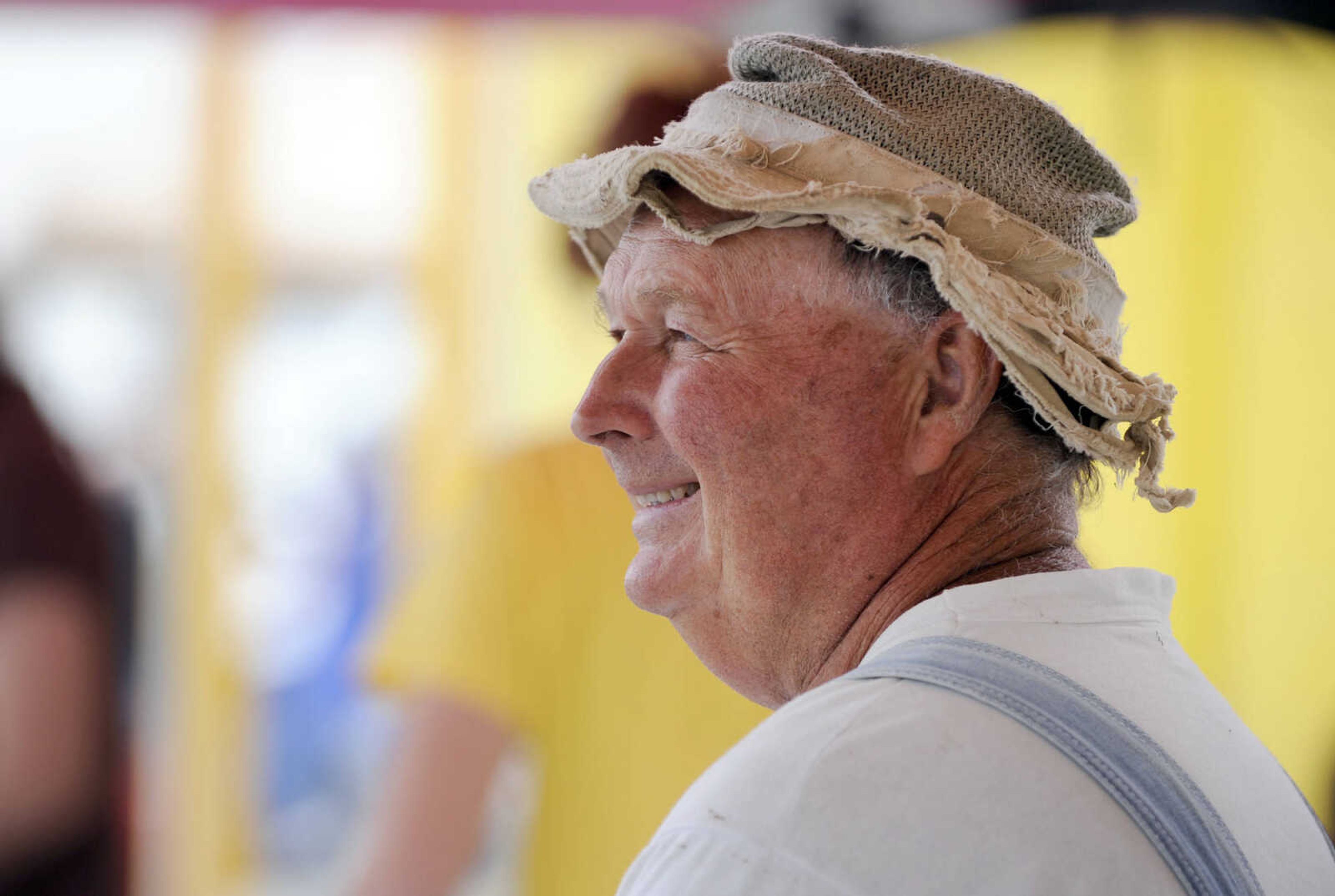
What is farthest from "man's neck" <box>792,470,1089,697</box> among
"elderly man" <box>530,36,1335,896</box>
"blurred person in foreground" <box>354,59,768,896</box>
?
"blurred person in foreground" <box>354,59,768,896</box>

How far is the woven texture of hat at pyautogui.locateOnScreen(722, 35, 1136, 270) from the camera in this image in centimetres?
94

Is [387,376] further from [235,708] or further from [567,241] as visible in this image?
[567,241]

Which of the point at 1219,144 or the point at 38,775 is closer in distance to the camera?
the point at 38,775

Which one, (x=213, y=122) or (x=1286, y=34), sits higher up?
(x=1286, y=34)

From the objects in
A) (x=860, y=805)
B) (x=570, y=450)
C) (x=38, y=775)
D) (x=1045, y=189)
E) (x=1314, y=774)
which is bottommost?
(x=1314, y=774)

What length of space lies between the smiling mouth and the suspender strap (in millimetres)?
289

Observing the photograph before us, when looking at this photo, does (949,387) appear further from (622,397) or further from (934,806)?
(934,806)

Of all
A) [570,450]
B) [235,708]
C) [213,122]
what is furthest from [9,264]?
[570,450]

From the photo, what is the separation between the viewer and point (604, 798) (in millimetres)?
1711

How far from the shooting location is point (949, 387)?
0.93 m

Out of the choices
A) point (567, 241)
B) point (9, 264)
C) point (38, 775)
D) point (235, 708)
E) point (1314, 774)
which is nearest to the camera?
point (567, 241)

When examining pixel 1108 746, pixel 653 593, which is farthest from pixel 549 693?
pixel 1108 746

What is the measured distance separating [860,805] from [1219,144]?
7.63ft

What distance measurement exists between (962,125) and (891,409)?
Answer: 22 cm
